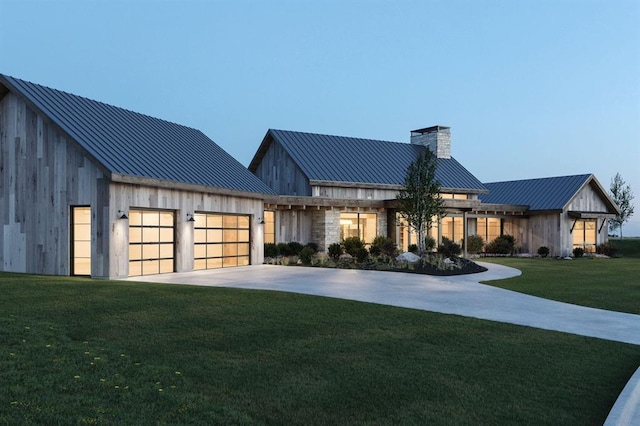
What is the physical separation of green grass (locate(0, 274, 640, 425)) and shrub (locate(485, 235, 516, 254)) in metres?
28.1

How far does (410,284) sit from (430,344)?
9.03 m

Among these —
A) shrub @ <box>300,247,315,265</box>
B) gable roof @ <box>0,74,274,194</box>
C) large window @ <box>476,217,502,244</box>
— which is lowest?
shrub @ <box>300,247,315,265</box>

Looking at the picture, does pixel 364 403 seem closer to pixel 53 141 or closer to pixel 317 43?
pixel 53 141

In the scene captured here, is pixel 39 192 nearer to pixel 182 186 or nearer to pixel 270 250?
pixel 182 186

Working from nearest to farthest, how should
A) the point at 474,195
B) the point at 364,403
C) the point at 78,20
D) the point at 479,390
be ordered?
the point at 364,403
the point at 479,390
the point at 474,195
the point at 78,20

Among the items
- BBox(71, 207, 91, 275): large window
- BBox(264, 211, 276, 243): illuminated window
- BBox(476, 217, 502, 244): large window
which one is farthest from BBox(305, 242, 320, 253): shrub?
BBox(476, 217, 502, 244): large window

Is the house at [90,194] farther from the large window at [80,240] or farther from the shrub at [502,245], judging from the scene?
the shrub at [502,245]

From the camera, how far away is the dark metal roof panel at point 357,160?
33844 mm

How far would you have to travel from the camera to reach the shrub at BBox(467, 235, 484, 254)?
35656 mm

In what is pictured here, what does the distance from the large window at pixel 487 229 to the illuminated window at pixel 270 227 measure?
644 inches

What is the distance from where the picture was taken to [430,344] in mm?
9023

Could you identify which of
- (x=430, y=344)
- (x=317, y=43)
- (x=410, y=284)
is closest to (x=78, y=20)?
(x=317, y=43)

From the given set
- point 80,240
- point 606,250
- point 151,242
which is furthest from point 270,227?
point 606,250

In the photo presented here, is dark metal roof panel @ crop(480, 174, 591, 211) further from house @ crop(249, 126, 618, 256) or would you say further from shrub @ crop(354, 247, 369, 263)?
shrub @ crop(354, 247, 369, 263)
